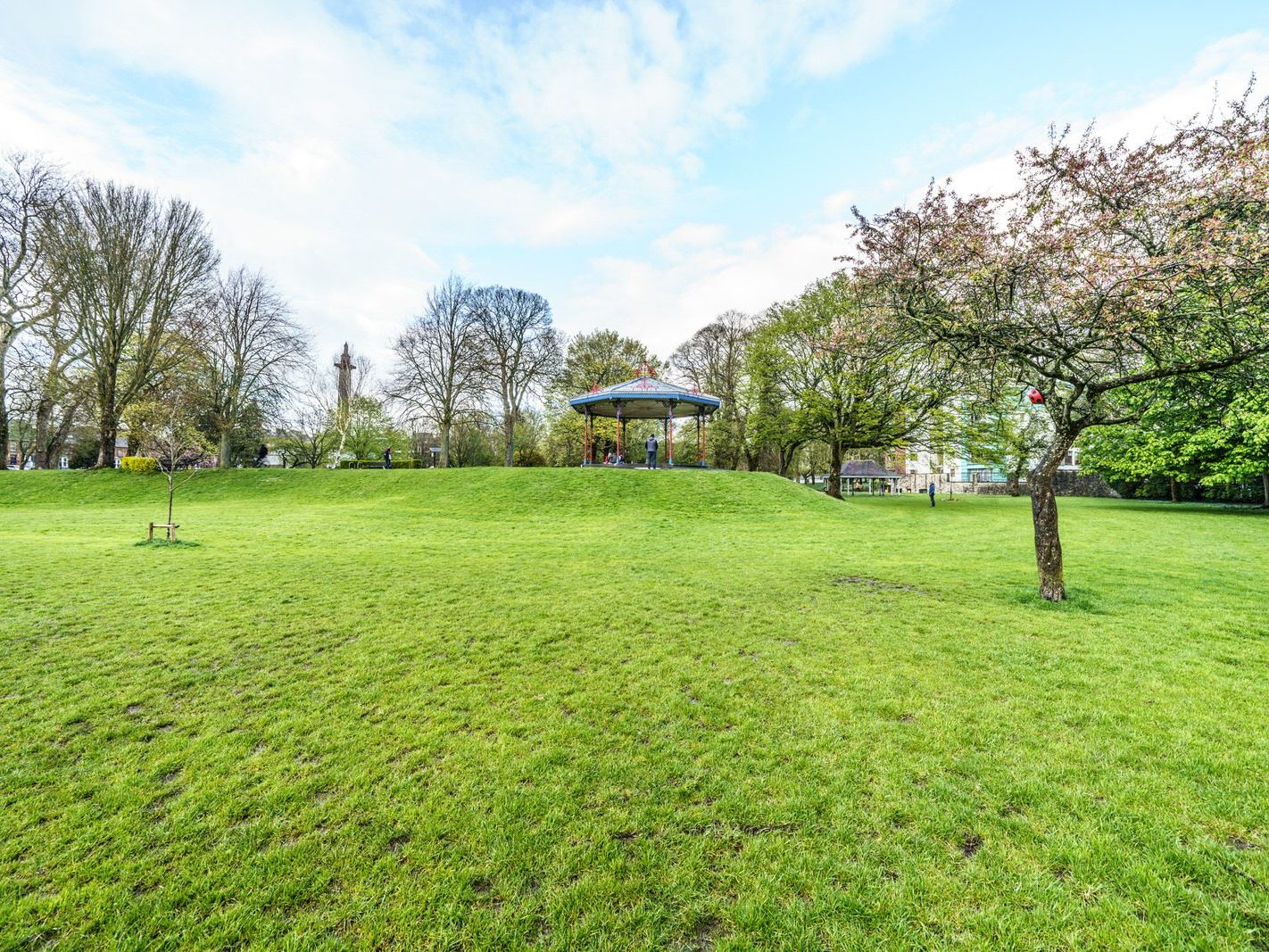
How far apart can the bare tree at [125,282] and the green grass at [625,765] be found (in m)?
22.5

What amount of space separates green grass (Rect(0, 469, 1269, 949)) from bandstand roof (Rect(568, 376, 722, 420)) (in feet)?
46.3

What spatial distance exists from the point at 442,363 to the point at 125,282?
1469cm

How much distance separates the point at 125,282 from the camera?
2369 cm

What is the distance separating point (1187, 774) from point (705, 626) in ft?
13.4

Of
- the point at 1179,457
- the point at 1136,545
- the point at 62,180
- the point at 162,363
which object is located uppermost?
the point at 62,180

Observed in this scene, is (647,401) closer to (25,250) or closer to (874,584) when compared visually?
(874,584)

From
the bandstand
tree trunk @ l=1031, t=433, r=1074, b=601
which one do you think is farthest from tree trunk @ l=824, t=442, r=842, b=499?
tree trunk @ l=1031, t=433, r=1074, b=601

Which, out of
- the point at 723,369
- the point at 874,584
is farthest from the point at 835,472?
the point at 874,584

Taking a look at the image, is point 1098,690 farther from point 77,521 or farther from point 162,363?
point 162,363

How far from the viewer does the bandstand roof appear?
70.1ft

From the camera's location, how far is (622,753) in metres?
3.48

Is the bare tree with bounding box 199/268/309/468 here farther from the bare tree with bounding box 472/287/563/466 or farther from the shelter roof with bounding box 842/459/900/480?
the shelter roof with bounding box 842/459/900/480

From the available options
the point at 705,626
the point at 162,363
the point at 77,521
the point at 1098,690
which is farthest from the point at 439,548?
the point at 162,363

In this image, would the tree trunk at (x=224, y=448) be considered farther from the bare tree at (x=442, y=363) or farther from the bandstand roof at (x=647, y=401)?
the bandstand roof at (x=647, y=401)
